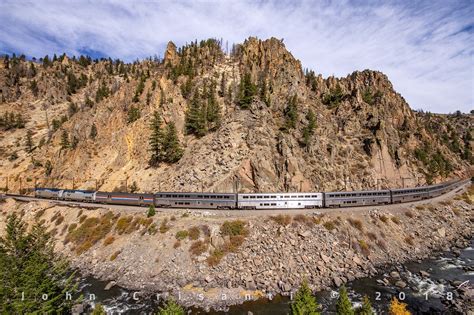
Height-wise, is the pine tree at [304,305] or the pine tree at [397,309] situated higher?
the pine tree at [304,305]

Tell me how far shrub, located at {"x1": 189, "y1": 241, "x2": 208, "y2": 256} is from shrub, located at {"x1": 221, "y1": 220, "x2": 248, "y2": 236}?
3747mm

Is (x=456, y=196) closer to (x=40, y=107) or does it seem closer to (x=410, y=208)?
(x=410, y=208)

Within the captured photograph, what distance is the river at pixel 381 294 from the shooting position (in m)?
28.3

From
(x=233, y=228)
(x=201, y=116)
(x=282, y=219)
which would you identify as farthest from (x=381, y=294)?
(x=201, y=116)

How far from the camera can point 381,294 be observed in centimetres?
3089

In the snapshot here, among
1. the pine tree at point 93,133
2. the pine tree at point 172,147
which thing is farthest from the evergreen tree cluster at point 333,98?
the pine tree at point 93,133

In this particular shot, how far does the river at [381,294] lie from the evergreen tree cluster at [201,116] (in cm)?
4466

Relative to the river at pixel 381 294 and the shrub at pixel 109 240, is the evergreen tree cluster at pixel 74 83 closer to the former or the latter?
the shrub at pixel 109 240

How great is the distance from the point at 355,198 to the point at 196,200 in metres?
32.1

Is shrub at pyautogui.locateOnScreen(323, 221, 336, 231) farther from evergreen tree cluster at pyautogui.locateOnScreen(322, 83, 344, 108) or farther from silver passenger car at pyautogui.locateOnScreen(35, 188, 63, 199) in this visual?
silver passenger car at pyautogui.locateOnScreen(35, 188, 63, 199)

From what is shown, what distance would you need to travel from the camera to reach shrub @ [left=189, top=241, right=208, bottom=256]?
121ft

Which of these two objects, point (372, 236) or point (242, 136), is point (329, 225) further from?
point (242, 136)

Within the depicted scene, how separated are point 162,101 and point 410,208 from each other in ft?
236

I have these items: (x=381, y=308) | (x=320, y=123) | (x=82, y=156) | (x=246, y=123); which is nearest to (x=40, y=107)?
(x=82, y=156)
